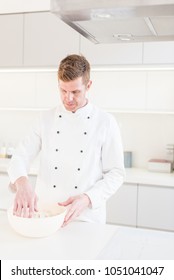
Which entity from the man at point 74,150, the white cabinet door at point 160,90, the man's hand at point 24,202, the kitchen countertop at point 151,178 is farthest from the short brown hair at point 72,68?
the white cabinet door at point 160,90

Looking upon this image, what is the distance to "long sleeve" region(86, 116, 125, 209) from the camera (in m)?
1.62

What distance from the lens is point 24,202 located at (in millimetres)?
1441

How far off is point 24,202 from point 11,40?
2342 millimetres

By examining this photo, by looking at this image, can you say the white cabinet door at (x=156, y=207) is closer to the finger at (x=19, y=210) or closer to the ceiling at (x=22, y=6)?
the finger at (x=19, y=210)

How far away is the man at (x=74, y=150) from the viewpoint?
166cm

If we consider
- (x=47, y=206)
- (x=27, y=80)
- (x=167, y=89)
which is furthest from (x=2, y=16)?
(x=47, y=206)

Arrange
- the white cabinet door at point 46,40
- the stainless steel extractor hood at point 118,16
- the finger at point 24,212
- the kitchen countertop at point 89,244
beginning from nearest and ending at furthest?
1. the stainless steel extractor hood at point 118,16
2. the kitchen countertop at point 89,244
3. the finger at point 24,212
4. the white cabinet door at point 46,40

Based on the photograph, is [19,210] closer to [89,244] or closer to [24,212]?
[24,212]

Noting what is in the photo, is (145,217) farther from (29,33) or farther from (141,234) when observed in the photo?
(29,33)

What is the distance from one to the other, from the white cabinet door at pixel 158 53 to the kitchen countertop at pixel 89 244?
1.82m

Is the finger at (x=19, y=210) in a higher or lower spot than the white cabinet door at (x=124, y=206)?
higher

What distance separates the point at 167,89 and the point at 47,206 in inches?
75.5

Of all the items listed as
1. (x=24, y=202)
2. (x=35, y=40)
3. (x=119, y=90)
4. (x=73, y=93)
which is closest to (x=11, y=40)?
(x=35, y=40)

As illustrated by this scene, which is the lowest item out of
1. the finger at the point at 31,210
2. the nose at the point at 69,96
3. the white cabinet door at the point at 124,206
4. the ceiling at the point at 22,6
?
the white cabinet door at the point at 124,206
